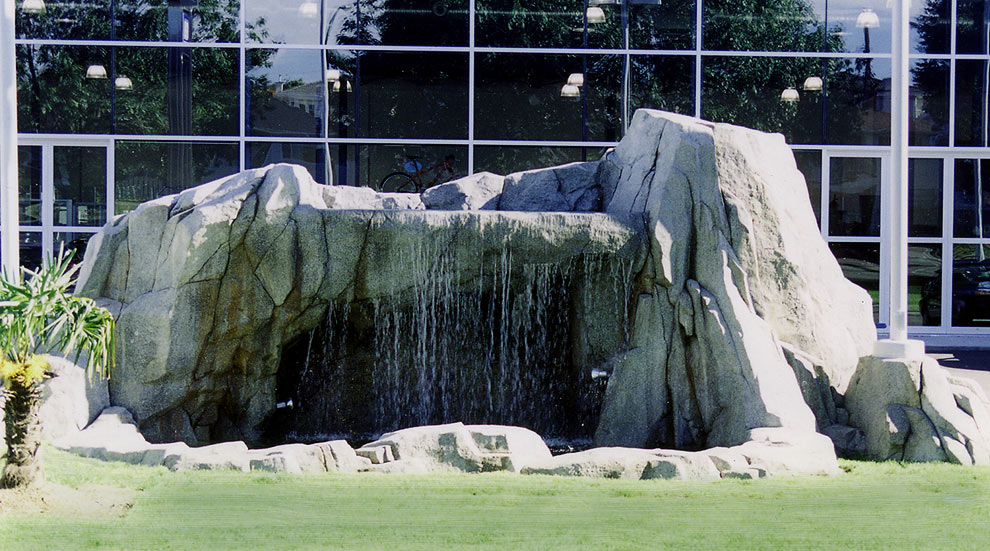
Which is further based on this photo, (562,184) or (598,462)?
(562,184)

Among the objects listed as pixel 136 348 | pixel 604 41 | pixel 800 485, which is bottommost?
pixel 800 485

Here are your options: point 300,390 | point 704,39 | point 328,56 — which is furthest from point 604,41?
point 300,390

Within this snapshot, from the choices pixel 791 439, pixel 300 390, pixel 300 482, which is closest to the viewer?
pixel 300 482

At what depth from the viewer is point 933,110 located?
17.8 m

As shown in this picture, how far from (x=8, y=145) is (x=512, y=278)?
5002mm

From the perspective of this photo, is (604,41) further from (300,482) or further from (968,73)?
(300,482)

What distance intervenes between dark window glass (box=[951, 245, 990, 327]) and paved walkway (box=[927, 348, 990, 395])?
1.57 m

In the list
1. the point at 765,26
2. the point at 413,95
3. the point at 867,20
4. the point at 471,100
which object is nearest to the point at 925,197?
the point at 867,20

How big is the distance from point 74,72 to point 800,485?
1280cm

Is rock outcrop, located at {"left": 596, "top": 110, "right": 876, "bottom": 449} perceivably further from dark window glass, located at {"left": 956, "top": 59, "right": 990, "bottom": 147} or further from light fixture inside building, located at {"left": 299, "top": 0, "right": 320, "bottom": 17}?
dark window glass, located at {"left": 956, "top": 59, "right": 990, "bottom": 147}

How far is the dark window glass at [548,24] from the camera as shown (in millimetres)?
17281

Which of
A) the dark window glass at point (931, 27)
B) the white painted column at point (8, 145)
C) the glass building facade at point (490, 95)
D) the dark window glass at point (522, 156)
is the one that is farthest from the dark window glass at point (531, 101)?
the white painted column at point (8, 145)

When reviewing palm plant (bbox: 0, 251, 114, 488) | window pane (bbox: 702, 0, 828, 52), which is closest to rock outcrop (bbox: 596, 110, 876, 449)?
palm plant (bbox: 0, 251, 114, 488)

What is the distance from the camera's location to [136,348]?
967 centimetres
